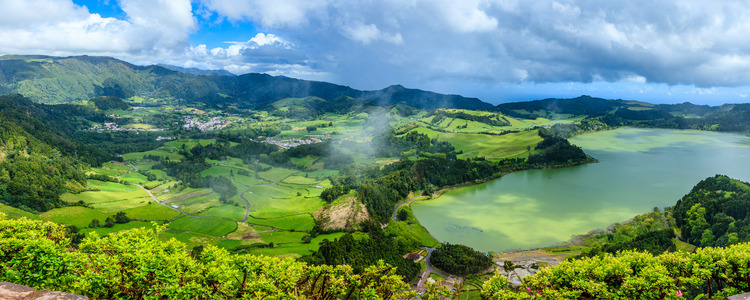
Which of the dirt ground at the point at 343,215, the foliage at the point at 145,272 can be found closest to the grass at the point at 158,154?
the dirt ground at the point at 343,215

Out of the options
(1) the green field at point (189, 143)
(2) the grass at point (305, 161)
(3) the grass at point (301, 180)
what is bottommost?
(3) the grass at point (301, 180)

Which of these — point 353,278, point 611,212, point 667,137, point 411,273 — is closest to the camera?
point 353,278

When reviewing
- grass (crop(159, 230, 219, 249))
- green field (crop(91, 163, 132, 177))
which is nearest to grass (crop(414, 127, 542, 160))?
grass (crop(159, 230, 219, 249))

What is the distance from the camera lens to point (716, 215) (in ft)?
167

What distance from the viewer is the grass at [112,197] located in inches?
2378

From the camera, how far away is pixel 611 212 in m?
60.4

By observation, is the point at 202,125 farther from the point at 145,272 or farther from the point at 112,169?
the point at 145,272

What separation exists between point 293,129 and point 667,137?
587 feet

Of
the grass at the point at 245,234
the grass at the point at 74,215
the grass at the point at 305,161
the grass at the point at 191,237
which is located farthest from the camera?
the grass at the point at 305,161

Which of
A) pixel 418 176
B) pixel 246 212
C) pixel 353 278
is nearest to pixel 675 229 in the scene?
pixel 418 176

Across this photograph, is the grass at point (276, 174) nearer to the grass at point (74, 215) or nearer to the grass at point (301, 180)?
the grass at point (301, 180)

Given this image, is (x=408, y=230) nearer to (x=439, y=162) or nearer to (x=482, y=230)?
(x=482, y=230)

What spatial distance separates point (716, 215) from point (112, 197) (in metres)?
99.0

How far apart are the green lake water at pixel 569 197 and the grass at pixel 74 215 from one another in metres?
52.3
